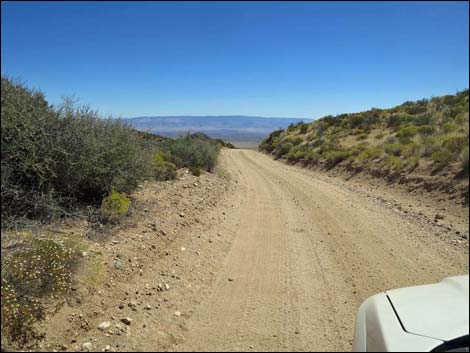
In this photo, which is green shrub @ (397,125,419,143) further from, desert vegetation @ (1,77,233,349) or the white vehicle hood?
the white vehicle hood

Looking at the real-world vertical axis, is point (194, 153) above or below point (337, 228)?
above

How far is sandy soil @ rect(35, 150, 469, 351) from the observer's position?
321cm

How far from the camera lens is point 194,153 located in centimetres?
1600

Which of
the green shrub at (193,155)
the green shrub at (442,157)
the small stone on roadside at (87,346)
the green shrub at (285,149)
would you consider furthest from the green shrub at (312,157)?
the small stone on roadside at (87,346)

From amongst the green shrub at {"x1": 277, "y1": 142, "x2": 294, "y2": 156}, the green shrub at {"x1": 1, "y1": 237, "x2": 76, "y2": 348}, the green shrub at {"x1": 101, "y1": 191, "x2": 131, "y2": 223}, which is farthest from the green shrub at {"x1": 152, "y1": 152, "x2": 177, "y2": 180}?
the green shrub at {"x1": 277, "y1": 142, "x2": 294, "y2": 156}

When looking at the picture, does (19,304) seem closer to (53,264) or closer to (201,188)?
A: (53,264)

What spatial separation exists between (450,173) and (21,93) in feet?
33.3

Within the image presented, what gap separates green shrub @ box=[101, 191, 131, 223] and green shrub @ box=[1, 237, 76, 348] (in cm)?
183

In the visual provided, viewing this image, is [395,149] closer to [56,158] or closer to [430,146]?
[430,146]

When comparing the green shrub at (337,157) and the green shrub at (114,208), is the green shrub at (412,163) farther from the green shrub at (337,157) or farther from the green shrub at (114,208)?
the green shrub at (114,208)

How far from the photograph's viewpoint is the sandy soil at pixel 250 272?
3.21 m

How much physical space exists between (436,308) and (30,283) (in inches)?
144

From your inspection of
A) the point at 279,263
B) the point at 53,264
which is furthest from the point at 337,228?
the point at 53,264

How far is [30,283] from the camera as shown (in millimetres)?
3742
